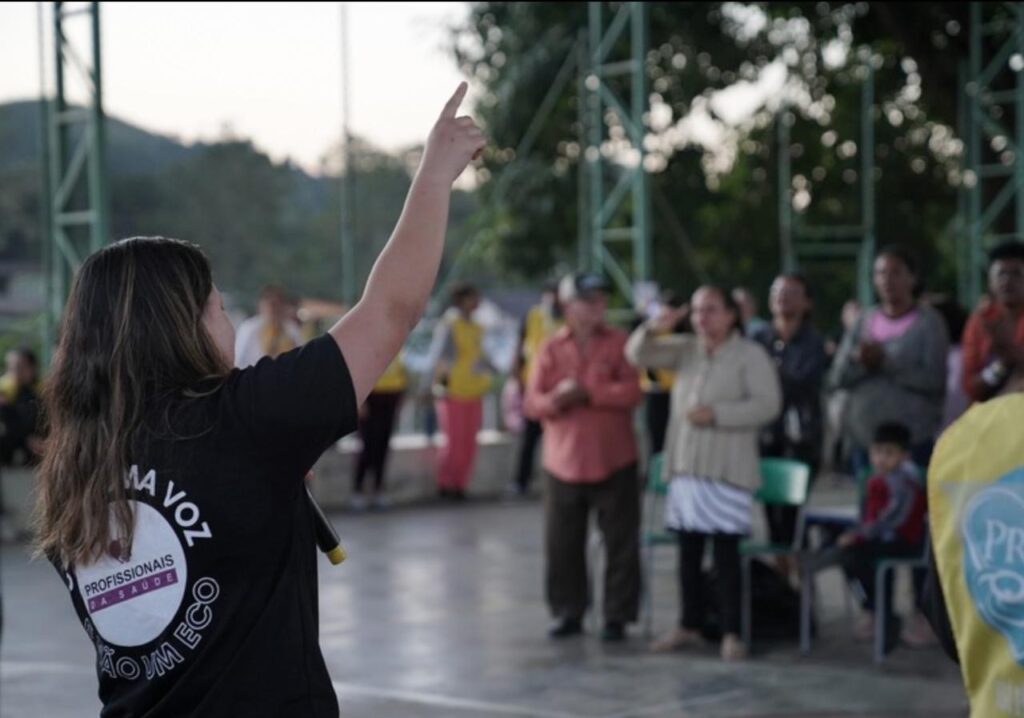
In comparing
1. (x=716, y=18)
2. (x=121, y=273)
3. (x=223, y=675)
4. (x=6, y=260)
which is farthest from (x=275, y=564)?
(x=6, y=260)

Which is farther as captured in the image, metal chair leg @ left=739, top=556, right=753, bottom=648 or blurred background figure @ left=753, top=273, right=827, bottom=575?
blurred background figure @ left=753, top=273, right=827, bottom=575


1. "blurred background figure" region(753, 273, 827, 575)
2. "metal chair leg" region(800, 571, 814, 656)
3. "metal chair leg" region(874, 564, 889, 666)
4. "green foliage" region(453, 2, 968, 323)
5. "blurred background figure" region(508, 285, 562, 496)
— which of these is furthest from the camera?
"green foliage" region(453, 2, 968, 323)

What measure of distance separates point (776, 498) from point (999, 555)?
5363 millimetres

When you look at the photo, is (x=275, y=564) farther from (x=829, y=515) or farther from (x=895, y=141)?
(x=895, y=141)

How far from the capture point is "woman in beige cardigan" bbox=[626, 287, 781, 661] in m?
8.01

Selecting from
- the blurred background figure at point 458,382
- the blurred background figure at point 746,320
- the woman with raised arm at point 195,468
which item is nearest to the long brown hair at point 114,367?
the woman with raised arm at point 195,468

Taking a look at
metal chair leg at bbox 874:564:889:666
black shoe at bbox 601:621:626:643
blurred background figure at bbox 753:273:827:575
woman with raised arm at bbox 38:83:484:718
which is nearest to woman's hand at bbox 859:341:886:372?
blurred background figure at bbox 753:273:827:575

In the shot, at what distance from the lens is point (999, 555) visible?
3109 millimetres

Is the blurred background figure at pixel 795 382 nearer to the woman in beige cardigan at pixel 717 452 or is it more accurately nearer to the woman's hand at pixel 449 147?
the woman in beige cardigan at pixel 717 452

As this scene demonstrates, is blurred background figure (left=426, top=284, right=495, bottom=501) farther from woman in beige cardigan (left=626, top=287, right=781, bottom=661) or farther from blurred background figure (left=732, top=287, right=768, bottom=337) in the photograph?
woman in beige cardigan (left=626, top=287, right=781, bottom=661)

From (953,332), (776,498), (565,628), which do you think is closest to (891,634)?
(776,498)

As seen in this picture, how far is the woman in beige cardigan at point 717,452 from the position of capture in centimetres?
801

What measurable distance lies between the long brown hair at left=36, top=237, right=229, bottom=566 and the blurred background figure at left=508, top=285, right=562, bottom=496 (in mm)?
10563

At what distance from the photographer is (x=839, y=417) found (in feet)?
28.9
